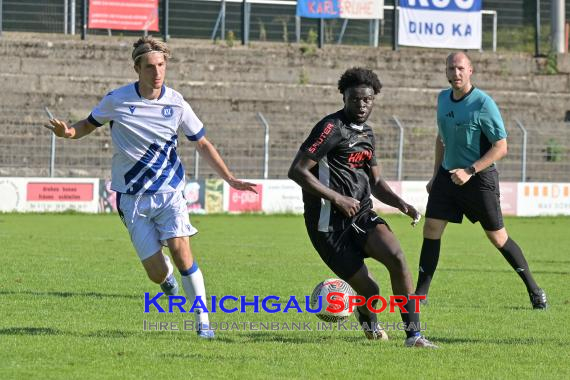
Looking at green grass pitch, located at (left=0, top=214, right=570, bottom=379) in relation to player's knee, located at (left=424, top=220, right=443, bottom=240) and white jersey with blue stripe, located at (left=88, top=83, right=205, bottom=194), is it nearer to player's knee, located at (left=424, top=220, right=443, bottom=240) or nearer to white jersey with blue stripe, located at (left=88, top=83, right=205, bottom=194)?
player's knee, located at (left=424, top=220, right=443, bottom=240)

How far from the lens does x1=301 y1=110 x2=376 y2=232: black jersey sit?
312 inches

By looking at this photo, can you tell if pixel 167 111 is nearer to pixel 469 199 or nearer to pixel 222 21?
pixel 469 199

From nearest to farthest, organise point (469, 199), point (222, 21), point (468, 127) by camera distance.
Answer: point (468, 127), point (469, 199), point (222, 21)

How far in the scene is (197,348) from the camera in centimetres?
761

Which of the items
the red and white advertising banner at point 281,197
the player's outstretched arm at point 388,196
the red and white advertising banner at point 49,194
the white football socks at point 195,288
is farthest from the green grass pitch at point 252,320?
the red and white advertising banner at point 281,197

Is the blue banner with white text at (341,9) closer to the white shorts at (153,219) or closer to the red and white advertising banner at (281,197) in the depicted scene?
the red and white advertising banner at (281,197)

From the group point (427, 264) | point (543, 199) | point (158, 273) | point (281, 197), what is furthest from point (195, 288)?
point (543, 199)

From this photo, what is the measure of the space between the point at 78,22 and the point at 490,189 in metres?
25.6

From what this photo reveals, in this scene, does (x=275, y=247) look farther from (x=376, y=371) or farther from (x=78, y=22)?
(x=78, y=22)

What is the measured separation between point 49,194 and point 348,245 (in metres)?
19.4

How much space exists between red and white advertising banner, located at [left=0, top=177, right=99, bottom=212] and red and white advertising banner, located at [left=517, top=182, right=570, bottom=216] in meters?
10.8

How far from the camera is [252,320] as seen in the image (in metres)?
9.20

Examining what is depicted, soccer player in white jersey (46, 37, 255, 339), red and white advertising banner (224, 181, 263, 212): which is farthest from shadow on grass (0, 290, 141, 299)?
red and white advertising banner (224, 181, 263, 212)

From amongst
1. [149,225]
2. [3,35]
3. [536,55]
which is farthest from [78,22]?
[149,225]
